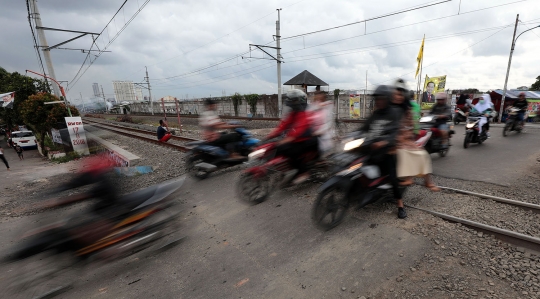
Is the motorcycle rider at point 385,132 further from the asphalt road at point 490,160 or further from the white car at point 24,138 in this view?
the white car at point 24,138

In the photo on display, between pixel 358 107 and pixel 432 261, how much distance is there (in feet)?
60.7

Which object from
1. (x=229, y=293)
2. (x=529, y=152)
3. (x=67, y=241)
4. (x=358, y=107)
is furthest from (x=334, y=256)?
(x=358, y=107)

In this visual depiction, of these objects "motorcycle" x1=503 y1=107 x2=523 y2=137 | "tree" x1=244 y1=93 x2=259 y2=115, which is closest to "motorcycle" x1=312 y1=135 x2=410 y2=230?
"motorcycle" x1=503 y1=107 x2=523 y2=137

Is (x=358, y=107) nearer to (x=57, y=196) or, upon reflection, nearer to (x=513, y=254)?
(x=513, y=254)

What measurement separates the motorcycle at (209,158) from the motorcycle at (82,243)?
2.70 meters

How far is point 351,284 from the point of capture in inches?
94.0

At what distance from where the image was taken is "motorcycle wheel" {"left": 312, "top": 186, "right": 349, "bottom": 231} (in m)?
3.28

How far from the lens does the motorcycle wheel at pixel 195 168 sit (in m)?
6.13

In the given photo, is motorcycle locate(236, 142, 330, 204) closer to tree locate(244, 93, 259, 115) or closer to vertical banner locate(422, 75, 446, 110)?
vertical banner locate(422, 75, 446, 110)

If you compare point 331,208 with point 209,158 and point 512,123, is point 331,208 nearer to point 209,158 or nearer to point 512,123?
point 209,158

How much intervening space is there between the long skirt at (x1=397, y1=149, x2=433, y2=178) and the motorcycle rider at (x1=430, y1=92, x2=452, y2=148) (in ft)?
11.8

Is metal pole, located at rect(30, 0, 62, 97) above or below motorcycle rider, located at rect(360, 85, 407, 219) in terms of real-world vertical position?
above

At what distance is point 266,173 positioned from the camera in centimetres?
432

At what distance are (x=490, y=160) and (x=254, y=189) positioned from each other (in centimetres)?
611
